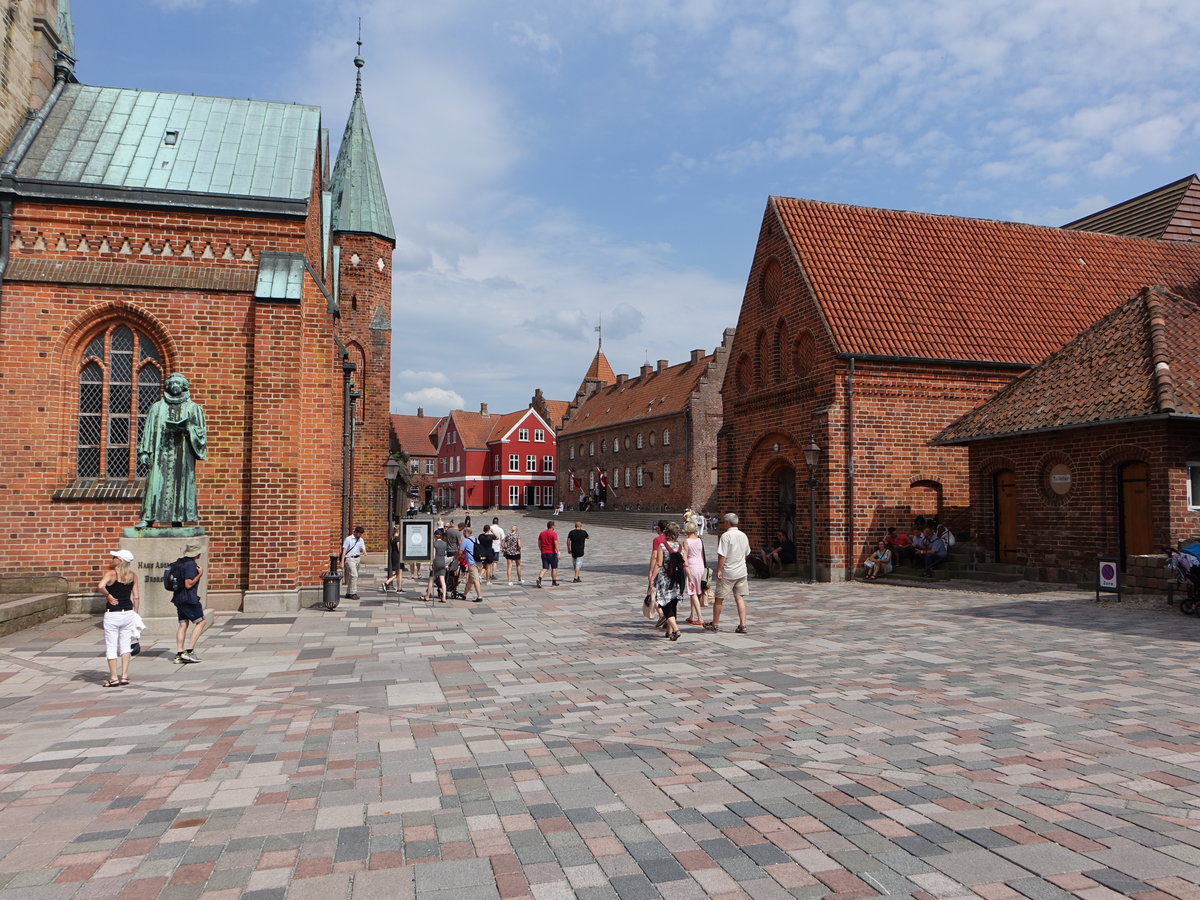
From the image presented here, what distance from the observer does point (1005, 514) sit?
18938 millimetres

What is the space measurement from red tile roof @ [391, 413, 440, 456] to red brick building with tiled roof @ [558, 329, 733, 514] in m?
27.1

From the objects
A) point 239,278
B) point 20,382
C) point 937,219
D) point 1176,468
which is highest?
point 937,219

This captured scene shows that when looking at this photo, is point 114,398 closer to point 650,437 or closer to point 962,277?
point 962,277

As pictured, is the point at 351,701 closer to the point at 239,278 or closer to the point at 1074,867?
the point at 1074,867

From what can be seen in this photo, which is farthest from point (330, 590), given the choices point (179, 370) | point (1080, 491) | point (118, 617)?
point (1080, 491)

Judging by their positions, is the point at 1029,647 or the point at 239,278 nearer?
the point at 1029,647

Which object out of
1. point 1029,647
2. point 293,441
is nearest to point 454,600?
point 293,441

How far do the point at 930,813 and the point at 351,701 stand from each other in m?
5.03

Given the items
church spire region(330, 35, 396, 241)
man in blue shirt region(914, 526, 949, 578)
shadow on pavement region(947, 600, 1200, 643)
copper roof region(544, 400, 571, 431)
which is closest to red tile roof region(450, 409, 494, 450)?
copper roof region(544, 400, 571, 431)

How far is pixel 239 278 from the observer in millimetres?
14367

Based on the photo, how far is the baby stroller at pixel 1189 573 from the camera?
12453 millimetres

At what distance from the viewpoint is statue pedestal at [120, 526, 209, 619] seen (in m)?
11.5

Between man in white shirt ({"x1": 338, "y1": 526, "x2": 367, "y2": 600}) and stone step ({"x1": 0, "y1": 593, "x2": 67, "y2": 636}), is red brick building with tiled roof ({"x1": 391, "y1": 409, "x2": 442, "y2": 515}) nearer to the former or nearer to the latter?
man in white shirt ({"x1": 338, "y1": 526, "x2": 367, "y2": 600})

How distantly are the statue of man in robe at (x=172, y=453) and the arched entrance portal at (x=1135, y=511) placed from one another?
51.7 feet
